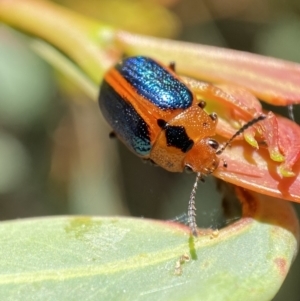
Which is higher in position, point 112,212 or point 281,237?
point 281,237

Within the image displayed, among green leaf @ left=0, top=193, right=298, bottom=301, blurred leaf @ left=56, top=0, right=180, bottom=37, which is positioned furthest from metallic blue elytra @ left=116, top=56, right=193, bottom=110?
blurred leaf @ left=56, top=0, right=180, bottom=37

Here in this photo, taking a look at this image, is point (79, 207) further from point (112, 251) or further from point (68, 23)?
point (112, 251)

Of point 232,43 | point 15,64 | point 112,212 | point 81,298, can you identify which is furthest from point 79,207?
point 81,298

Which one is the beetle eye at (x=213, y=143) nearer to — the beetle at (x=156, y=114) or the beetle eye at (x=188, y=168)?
the beetle at (x=156, y=114)

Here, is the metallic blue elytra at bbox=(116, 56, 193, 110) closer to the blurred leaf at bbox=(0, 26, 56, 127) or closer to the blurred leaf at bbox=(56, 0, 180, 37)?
the blurred leaf at bbox=(0, 26, 56, 127)

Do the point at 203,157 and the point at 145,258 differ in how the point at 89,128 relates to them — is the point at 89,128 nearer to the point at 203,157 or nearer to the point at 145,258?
the point at 203,157

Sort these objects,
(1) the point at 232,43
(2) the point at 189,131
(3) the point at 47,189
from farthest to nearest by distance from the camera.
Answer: (1) the point at 232,43 → (3) the point at 47,189 → (2) the point at 189,131
